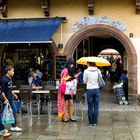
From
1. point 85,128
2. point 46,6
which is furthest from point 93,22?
point 85,128

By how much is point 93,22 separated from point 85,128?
288 inches

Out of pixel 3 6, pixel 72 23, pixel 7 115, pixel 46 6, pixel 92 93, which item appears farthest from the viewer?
pixel 3 6

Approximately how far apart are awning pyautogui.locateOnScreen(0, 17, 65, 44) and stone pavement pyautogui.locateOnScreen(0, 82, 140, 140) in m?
3.78

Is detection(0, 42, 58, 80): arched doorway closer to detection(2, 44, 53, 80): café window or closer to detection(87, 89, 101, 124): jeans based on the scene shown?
detection(2, 44, 53, 80): café window

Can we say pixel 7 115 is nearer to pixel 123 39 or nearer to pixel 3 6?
pixel 123 39

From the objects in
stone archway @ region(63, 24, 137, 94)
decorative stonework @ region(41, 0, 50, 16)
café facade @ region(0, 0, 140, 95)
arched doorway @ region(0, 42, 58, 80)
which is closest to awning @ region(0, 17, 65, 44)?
café facade @ region(0, 0, 140, 95)

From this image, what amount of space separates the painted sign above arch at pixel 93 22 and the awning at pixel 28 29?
0.67 m

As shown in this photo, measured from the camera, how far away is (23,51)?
20344 millimetres

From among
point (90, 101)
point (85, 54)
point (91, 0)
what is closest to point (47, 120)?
point (90, 101)

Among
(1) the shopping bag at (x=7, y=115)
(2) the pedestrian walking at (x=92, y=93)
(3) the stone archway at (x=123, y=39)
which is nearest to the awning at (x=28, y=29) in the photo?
(3) the stone archway at (x=123, y=39)

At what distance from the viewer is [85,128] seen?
38.0 ft

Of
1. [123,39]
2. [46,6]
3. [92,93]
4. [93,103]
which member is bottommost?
[93,103]

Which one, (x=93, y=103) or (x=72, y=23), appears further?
(x=72, y=23)

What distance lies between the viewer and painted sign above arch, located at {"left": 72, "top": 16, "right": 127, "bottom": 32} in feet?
58.7
